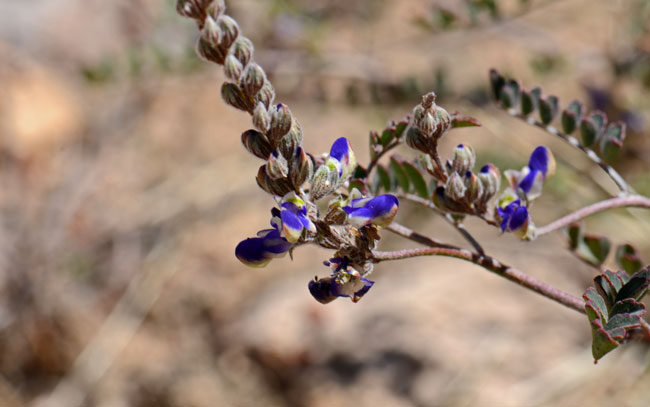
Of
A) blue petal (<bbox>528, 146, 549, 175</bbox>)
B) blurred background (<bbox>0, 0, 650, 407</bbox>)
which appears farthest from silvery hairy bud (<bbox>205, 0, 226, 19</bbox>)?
blurred background (<bbox>0, 0, 650, 407</bbox>)

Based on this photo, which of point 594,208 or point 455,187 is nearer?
point 455,187

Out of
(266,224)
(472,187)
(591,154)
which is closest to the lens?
(472,187)

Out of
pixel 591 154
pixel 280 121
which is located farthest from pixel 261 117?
pixel 591 154

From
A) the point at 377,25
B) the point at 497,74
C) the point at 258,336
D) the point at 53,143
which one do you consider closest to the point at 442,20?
the point at 497,74

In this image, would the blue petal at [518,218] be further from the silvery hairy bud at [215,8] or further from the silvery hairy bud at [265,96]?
the silvery hairy bud at [215,8]

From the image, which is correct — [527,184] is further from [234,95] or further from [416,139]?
[234,95]

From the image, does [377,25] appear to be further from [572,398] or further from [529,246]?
[572,398]
